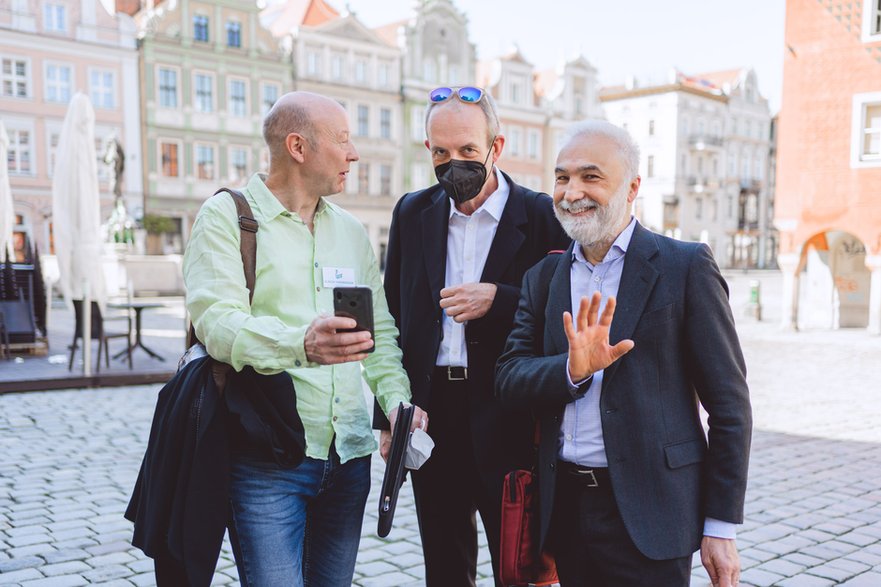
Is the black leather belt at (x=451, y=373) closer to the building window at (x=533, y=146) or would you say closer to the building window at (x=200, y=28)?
the building window at (x=200, y=28)

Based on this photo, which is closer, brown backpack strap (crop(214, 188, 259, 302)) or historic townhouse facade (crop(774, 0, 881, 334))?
brown backpack strap (crop(214, 188, 259, 302))

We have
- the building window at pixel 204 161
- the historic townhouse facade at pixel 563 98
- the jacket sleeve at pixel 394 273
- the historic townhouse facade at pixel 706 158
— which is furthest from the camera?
the historic townhouse facade at pixel 706 158

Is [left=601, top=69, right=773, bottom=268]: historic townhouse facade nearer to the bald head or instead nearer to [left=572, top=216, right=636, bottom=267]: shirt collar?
[left=572, top=216, right=636, bottom=267]: shirt collar

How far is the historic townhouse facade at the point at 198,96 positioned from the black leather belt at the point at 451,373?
110 ft

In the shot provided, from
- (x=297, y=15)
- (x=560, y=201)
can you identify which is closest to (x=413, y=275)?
(x=560, y=201)

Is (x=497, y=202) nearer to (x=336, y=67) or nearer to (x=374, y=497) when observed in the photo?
(x=374, y=497)

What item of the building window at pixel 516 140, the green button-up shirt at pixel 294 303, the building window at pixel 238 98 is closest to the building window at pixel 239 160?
the building window at pixel 238 98

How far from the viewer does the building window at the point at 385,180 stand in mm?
43562

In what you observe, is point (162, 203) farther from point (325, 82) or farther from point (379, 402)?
point (379, 402)

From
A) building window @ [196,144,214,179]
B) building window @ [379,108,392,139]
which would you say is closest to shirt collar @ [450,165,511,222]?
building window @ [196,144,214,179]

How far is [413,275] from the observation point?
294 cm

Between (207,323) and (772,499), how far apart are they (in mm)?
4927

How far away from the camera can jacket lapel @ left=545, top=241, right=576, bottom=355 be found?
234cm

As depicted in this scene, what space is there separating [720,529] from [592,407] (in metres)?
0.48
